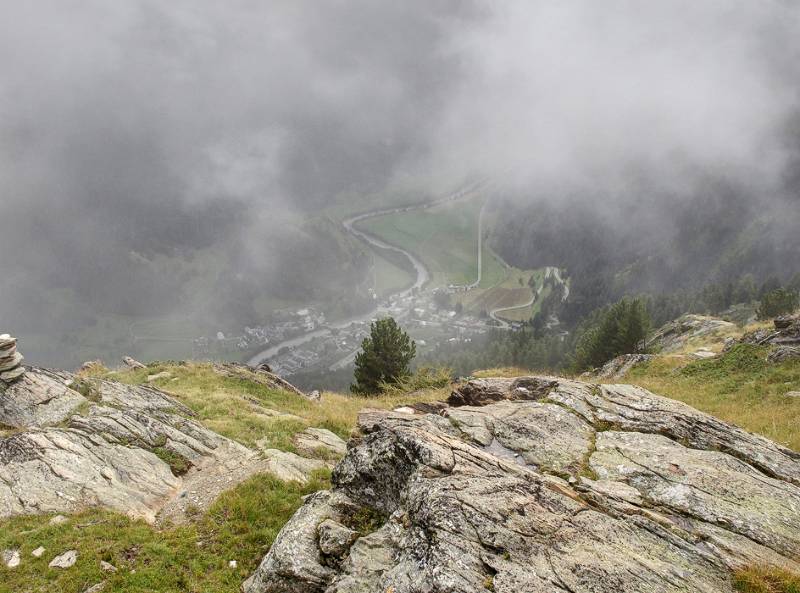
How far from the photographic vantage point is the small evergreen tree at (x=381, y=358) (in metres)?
51.4

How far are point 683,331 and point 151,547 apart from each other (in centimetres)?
7812

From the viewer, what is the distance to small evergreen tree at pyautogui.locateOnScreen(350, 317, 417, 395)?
51406 mm

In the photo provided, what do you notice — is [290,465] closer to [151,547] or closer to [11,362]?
[151,547]

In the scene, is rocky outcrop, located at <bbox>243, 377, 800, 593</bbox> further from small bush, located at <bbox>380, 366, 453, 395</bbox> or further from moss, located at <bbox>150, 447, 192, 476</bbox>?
small bush, located at <bbox>380, 366, 453, 395</bbox>

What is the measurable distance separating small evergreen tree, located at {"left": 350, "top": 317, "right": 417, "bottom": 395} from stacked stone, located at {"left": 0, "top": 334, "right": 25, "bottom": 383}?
30.4 metres

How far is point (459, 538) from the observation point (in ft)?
39.0

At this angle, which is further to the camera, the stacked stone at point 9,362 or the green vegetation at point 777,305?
the green vegetation at point 777,305

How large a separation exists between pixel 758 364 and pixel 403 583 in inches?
1506

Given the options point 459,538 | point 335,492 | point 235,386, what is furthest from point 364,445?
point 235,386

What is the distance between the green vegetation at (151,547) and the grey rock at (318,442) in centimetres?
680

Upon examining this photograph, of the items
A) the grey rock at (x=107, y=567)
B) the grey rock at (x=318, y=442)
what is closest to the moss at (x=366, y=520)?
the grey rock at (x=107, y=567)

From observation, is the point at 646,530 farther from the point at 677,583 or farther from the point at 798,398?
the point at 798,398

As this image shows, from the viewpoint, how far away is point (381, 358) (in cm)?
5175

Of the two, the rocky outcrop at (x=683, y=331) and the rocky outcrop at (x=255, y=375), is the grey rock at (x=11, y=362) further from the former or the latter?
the rocky outcrop at (x=683, y=331)
